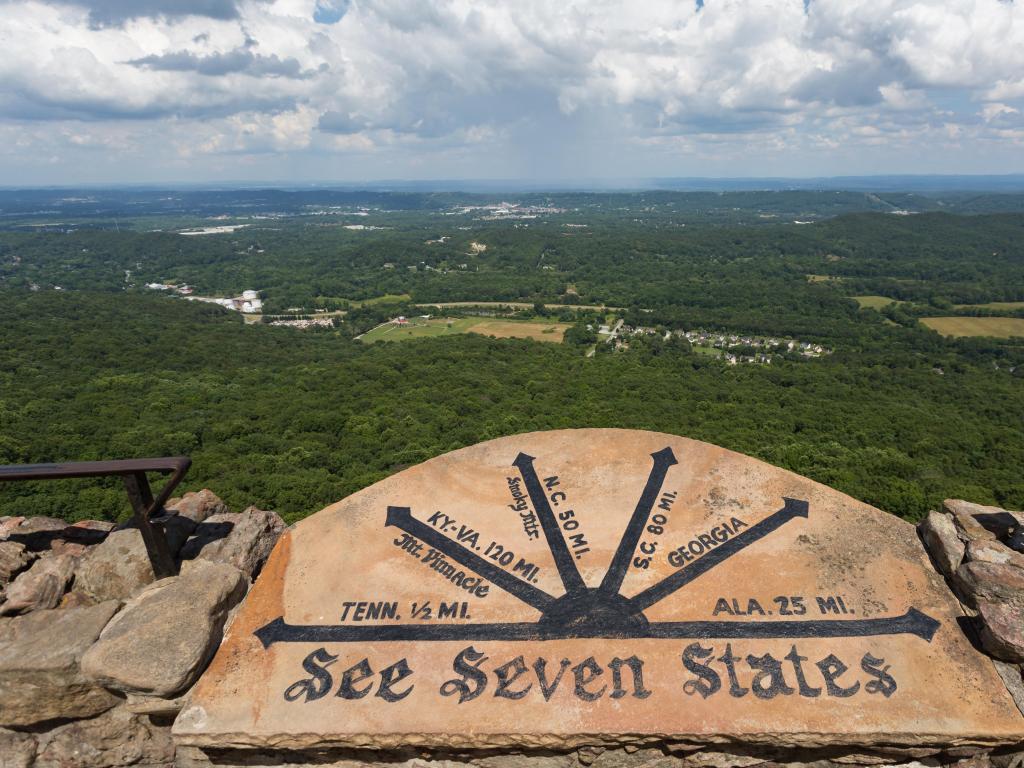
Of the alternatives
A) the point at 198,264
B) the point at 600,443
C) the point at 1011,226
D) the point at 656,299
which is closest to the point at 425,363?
the point at 600,443

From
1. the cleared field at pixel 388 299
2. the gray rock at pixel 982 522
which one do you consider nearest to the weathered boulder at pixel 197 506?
the gray rock at pixel 982 522

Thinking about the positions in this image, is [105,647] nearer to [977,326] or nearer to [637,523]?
[637,523]

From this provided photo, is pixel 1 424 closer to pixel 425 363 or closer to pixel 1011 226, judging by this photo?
pixel 425 363

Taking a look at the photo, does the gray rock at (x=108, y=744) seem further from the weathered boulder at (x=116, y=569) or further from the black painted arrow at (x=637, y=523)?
the black painted arrow at (x=637, y=523)

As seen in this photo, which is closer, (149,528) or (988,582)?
(988,582)

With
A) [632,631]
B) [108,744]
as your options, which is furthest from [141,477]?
[632,631]

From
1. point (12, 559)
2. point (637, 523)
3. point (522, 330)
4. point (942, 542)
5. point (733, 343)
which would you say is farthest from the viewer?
point (522, 330)

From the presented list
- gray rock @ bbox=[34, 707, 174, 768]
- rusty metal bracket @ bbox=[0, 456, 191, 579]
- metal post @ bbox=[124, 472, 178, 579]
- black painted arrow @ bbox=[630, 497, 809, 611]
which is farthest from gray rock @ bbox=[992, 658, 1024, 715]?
metal post @ bbox=[124, 472, 178, 579]

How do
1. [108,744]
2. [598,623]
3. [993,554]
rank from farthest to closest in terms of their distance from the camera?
[993,554] → [598,623] → [108,744]
